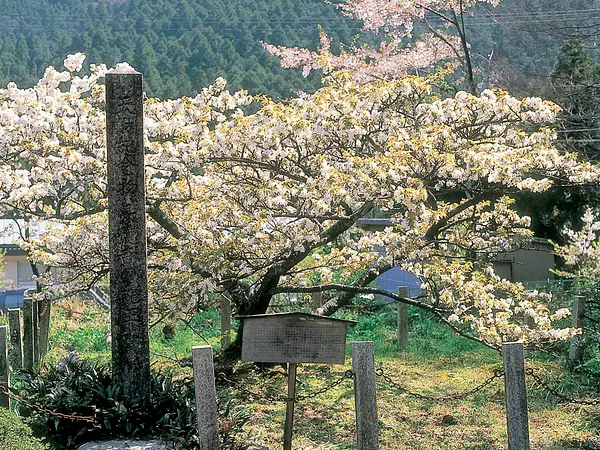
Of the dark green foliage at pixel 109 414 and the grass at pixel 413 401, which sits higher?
the dark green foliage at pixel 109 414

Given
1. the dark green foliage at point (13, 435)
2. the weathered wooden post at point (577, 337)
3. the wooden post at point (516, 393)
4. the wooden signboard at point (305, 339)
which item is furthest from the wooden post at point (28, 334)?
the weathered wooden post at point (577, 337)

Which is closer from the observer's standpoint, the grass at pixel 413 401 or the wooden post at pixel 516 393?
the wooden post at pixel 516 393

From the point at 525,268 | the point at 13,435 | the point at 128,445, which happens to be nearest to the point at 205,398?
the point at 128,445

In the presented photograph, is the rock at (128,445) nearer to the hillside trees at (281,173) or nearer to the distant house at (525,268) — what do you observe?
the hillside trees at (281,173)

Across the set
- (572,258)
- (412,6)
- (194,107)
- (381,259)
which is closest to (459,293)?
(381,259)

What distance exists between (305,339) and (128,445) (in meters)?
1.55

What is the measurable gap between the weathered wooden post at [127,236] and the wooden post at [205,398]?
98cm

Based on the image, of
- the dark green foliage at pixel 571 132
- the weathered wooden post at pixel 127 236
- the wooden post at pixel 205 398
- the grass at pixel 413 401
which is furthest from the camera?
the dark green foliage at pixel 571 132

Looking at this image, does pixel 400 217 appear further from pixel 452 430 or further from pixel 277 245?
pixel 452 430

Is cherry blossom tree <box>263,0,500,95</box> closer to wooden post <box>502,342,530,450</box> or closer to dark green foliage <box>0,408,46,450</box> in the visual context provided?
wooden post <box>502,342,530,450</box>

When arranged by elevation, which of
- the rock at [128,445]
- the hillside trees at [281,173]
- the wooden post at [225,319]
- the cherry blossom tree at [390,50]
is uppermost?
the cherry blossom tree at [390,50]

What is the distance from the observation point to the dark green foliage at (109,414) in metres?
5.56

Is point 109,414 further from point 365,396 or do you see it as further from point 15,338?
point 15,338

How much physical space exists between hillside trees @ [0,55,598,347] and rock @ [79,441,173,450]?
10.1ft
